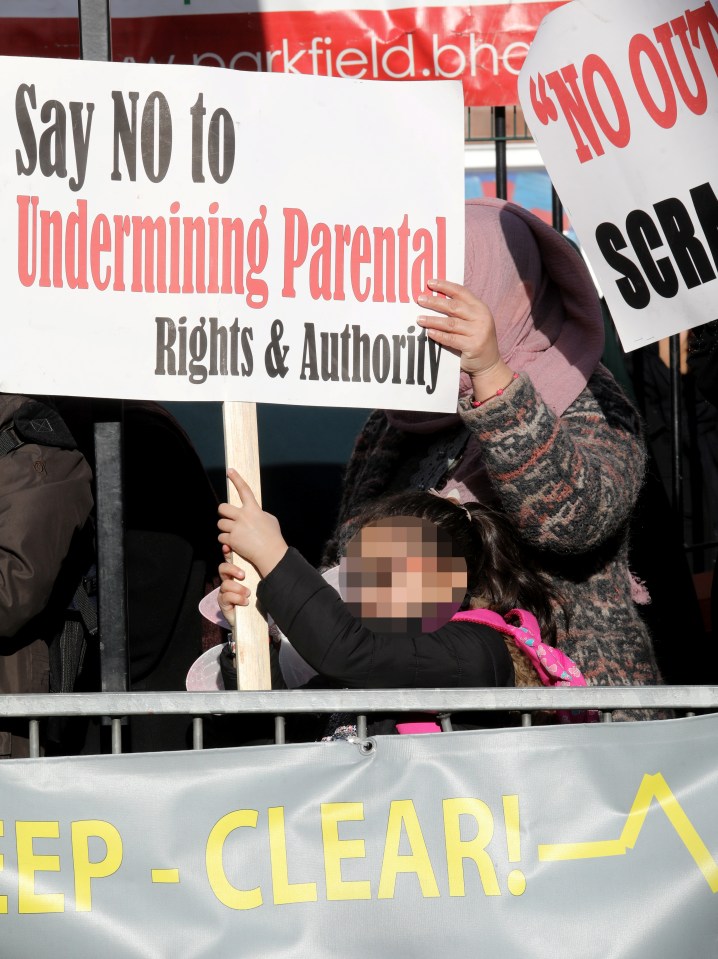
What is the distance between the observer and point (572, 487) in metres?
2.51

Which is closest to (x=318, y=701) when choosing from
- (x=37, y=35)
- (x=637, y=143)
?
(x=637, y=143)

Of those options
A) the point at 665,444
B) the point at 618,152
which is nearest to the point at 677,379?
the point at 665,444

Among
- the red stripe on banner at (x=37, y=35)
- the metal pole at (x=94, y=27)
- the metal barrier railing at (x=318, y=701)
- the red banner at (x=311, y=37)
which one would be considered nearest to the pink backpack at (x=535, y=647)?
the metal barrier railing at (x=318, y=701)

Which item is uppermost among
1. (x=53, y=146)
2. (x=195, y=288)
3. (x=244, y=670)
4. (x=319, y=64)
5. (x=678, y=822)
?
(x=319, y=64)

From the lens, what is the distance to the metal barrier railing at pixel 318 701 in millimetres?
2080

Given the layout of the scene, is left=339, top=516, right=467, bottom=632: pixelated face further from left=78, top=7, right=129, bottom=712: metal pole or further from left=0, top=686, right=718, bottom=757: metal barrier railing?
left=78, top=7, right=129, bottom=712: metal pole

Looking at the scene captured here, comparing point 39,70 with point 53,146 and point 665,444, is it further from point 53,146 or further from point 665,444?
point 665,444

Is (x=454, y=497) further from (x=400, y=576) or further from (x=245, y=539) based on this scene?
(x=245, y=539)

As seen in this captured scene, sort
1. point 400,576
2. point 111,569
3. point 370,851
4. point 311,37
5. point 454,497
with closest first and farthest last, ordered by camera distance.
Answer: point 370,851 → point 400,576 → point 111,569 → point 454,497 → point 311,37

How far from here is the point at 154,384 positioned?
2404mm

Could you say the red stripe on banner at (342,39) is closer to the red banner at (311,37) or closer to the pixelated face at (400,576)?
the red banner at (311,37)

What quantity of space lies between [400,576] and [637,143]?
1020mm

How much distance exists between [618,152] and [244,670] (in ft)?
4.25

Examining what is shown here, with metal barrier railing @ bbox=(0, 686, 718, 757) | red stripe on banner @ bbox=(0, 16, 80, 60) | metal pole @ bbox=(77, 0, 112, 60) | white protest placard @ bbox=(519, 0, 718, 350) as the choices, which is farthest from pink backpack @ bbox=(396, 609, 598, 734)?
red stripe on banner @ bbox=(0, 16, 80, 60)
